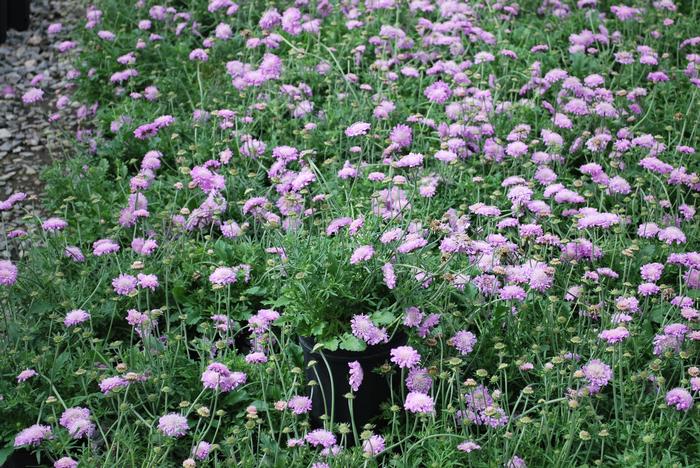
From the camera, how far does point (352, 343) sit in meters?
2.76

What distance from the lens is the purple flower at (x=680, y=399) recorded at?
275 centimetres

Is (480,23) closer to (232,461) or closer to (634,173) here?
(634,173)

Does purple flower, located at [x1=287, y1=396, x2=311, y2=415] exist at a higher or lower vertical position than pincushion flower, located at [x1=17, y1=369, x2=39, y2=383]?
lower

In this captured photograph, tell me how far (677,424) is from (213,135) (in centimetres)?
237

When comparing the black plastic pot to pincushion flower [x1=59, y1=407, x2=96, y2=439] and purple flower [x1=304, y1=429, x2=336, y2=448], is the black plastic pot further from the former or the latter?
purple flower [x1=304, y1=429, x2=336, y2=448]

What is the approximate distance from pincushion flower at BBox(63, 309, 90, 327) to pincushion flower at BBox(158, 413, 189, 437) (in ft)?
1.89

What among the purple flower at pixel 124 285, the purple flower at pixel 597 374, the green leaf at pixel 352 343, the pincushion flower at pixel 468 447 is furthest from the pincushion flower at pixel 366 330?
the purple flower at pixel 124 285

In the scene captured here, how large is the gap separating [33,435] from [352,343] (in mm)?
972

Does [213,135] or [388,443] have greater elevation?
[213,135]

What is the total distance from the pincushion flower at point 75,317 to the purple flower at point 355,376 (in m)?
0.96

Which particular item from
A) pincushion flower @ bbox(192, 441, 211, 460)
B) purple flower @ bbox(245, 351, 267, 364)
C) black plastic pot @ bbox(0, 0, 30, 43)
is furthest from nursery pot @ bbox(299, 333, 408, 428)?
black plastic pot @ bbox(0, 0, 30, 43)

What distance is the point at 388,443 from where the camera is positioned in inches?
112

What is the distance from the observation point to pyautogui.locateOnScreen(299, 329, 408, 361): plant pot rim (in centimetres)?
282

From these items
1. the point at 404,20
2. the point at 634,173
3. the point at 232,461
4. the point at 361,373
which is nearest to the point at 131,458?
the point at 232,461
